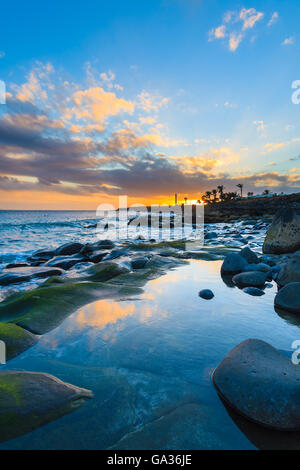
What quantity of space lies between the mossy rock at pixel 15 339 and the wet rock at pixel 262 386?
7.26ft

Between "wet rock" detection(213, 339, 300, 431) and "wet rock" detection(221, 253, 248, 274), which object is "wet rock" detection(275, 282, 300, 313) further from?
"wet rock" detection(221, 253, 248, 274)

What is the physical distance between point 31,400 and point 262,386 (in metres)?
1.83

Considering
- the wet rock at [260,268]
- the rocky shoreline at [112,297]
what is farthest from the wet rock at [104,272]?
the wet rock at [260,268]

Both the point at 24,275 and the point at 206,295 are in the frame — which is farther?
the point at 24,275

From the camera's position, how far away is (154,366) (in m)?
2.30

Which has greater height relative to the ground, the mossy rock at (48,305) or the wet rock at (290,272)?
the wet rock at (290,272)

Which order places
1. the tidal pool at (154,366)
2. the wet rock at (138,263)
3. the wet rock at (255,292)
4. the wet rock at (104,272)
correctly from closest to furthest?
1. the tidal pool at (154,366)
2. the wet rock at (255,292)
3. the wet rock at (104,272)
4. the wet rock at (138,263)

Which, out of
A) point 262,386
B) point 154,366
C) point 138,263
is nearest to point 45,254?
point 138,263

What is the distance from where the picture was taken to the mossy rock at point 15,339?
2588 millimetres

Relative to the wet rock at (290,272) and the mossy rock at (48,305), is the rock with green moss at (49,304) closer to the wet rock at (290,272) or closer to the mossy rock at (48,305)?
the mossy rock at (48,305)

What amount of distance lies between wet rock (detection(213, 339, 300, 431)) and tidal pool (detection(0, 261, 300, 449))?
3.0 inches

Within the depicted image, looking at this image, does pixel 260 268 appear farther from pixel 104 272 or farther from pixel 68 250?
pixel 68 250

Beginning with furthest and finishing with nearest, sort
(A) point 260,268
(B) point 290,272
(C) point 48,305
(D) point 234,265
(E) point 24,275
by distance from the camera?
(E) point 24,275 < (D) point 234,265 < (A) point 260,268 < (B) point 290,272 < (C) point 48,305

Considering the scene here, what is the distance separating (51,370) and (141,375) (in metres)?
0.93
